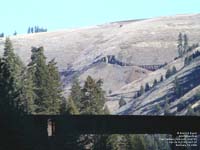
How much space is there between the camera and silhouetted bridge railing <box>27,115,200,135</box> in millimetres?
13055

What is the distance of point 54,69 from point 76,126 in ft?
145

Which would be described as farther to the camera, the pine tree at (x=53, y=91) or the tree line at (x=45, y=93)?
the pine tree at (x=53, y=91)

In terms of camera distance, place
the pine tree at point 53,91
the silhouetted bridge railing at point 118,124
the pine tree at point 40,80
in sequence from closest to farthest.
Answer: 1. the silhouetted bridge railing at point 118,124
2. the pine tree at point 53,91
3. the pine tree at point 40,80

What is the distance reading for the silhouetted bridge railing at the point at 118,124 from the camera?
13055 mm

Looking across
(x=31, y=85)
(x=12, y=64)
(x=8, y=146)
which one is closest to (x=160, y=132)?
(x=8, y=146)

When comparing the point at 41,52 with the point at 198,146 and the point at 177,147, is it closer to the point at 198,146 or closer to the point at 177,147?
the point at 198,146

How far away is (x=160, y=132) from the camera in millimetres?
13227

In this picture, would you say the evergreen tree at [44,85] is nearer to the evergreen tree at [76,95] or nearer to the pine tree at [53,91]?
the pine tree at [53,91]

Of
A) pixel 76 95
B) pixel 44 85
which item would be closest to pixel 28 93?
pixel 44 85

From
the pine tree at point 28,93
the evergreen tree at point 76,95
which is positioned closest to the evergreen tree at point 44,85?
the pine tree at point 28,93

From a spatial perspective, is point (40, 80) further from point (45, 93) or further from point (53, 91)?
point (53, 91)

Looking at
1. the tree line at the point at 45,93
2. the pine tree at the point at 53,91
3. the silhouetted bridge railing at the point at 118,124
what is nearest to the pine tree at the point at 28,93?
the tree line at the point at 45,93

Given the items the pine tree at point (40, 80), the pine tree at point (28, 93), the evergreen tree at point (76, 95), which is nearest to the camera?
the pine tree at point (28, 93)

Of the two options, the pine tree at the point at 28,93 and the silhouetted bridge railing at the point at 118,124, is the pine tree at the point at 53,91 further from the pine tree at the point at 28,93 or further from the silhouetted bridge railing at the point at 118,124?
the silhouetted bridge railing at the point at 118,124
